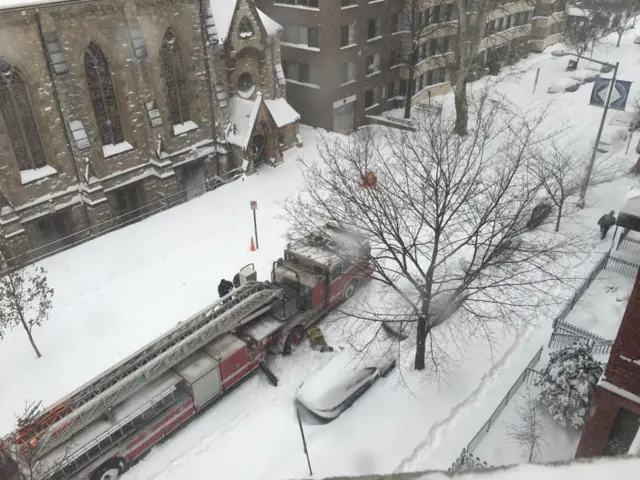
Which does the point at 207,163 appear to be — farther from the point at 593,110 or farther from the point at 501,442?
the point at 593,110

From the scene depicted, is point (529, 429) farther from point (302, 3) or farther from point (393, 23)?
point (393, 23)

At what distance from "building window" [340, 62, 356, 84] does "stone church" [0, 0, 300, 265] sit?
6138mm

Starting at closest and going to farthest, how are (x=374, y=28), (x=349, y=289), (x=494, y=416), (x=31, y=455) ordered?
(x=31, y=455) → (x=494, y=416) → (x=349, y=289) → (x=374, y=28)

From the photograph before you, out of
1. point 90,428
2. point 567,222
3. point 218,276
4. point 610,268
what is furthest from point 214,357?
point 567,222

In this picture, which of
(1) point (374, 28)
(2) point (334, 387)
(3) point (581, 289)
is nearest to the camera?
(2) point (334, 387)

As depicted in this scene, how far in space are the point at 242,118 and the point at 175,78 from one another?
4239mm

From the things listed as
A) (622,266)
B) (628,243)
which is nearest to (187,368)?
(622,266)

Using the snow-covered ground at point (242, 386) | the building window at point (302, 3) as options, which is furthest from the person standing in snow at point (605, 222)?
the building window at point (302, 3)

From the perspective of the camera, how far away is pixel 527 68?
5259 centimetres

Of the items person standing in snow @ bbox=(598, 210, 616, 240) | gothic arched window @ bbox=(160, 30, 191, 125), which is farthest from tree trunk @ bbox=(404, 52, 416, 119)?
person standing in snow @ bbox=(598, 210, 616, 240)

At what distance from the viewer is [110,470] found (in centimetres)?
1372

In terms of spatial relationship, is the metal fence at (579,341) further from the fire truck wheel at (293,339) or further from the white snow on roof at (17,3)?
the white snow on roof at (17,3)

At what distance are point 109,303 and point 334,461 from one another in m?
10.6

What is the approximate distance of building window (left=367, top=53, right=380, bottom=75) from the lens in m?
38.8
